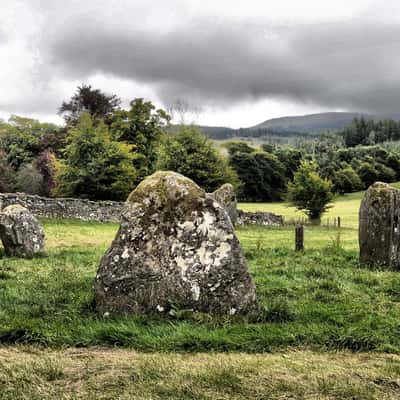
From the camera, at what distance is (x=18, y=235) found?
1403cm

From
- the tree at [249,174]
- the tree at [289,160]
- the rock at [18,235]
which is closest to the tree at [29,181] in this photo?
the tree at [249,174]

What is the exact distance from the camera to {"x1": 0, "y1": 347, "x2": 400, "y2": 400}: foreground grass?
15.1ft

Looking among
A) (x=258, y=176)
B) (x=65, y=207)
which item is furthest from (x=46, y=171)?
(x=258, y=176)

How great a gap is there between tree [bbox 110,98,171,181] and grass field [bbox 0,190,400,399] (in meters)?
37.1

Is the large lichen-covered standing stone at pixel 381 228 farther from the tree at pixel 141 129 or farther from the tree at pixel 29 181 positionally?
the tree at pixel 29 181

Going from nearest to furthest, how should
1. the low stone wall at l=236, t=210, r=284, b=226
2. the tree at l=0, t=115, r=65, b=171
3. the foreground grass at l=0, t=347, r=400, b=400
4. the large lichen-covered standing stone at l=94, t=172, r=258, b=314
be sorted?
the foreground grass at l=0, t=347, r=400, b=400 → the large lichen-covered standing stone at l=94, t=172, r=258, b=314 → the low stone wall at l=236, t=210, r=284, b=226 → the tree at l=0, t=115, r=65, b=171

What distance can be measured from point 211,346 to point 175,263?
166 cm

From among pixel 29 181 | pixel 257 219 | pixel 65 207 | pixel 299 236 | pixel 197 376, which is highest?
pixel 29 181

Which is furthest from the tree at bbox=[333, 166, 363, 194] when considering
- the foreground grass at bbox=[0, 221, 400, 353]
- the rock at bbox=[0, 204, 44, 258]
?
the foreground grass at bbox=[0, 221, 400, 353]

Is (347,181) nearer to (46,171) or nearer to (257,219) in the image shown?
(257,219)

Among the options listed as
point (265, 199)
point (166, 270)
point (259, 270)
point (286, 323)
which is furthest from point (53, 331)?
point (265, 199)

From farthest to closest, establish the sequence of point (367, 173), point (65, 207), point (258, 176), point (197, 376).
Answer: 1. point (367, 173)
2. point (258, 176)
3. point (65, 207)
4. point (197, 376)

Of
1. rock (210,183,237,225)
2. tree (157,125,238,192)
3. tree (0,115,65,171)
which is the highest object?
tree (0,115,65,171)

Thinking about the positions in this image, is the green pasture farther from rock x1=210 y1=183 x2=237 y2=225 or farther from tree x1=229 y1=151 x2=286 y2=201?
tree x1=229 y1=151 x2=286 y2=201
